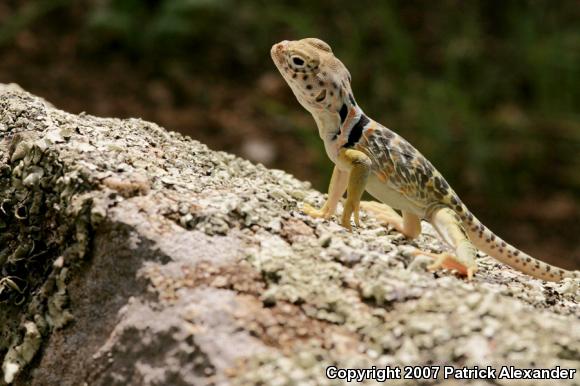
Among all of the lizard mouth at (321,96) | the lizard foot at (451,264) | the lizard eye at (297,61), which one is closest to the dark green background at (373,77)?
the lizard mouth at (321,96)

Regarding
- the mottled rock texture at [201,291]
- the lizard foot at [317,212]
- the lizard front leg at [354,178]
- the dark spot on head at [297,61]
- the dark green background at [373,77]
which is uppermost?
the dark green background at [373,77]

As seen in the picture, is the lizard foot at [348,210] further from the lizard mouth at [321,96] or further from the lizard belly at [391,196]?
the lizard mouth at [321,96]

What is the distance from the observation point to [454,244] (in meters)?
3.18

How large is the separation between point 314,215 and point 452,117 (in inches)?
153

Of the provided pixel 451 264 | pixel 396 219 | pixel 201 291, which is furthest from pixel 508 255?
pixel 201 291

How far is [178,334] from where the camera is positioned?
2.39m

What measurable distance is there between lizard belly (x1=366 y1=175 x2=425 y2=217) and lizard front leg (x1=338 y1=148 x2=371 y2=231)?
0.12 m

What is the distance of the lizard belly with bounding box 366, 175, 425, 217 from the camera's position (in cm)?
341

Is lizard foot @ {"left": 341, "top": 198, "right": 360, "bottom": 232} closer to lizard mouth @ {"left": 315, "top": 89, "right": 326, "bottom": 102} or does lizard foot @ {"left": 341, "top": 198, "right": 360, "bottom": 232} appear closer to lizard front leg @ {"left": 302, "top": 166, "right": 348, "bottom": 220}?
lizard front leg @ {"left": 302, "top": 166, "right": 348, "bottom": 220}

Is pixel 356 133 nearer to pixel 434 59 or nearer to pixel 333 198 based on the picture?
pixel 333 198

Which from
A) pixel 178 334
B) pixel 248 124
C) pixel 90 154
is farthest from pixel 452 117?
pixel 178 334

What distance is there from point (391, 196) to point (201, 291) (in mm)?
1156

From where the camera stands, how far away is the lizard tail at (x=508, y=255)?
338 centimetres

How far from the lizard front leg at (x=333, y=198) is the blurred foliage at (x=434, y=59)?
8.89ft
